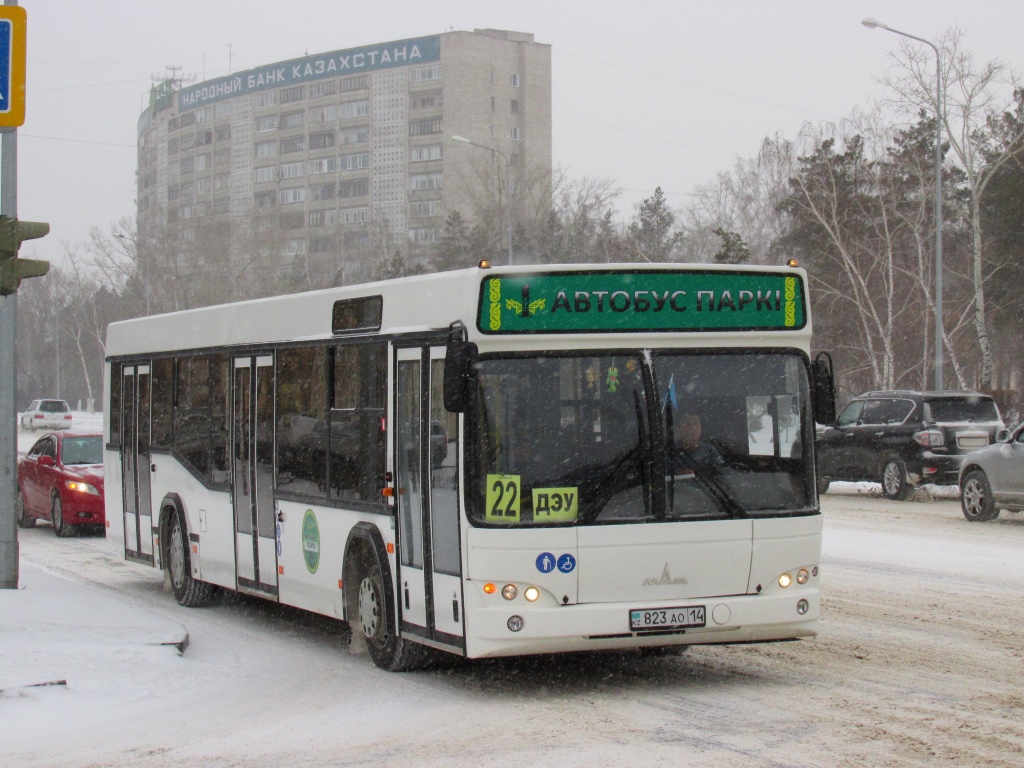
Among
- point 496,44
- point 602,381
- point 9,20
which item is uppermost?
point 496,44

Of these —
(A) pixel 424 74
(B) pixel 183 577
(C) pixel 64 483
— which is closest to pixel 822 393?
(B) pixel 183 577

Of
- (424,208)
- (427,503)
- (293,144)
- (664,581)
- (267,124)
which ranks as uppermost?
(267,124)

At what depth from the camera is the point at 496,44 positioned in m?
128

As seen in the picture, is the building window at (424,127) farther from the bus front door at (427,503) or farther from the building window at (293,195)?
the bus front door at (427,503)

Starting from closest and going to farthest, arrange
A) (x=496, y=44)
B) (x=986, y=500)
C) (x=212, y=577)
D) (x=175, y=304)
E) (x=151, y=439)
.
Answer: (x=212, y=577)
(x=151, y=439)
(x=986, y=500)
(x=175, y=304)
(x=496, y=44)

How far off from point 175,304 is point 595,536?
85358mm

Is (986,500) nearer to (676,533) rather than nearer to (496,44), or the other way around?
(676,533)

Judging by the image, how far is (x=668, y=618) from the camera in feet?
28.6

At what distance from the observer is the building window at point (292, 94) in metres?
135

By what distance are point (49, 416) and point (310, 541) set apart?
63.8 metres

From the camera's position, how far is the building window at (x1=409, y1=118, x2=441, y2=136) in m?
128

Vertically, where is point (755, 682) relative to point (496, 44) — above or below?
below

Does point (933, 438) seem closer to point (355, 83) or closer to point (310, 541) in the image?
point (310, 541)

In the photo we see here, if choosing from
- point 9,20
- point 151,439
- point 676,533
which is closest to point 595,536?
point 676,533
